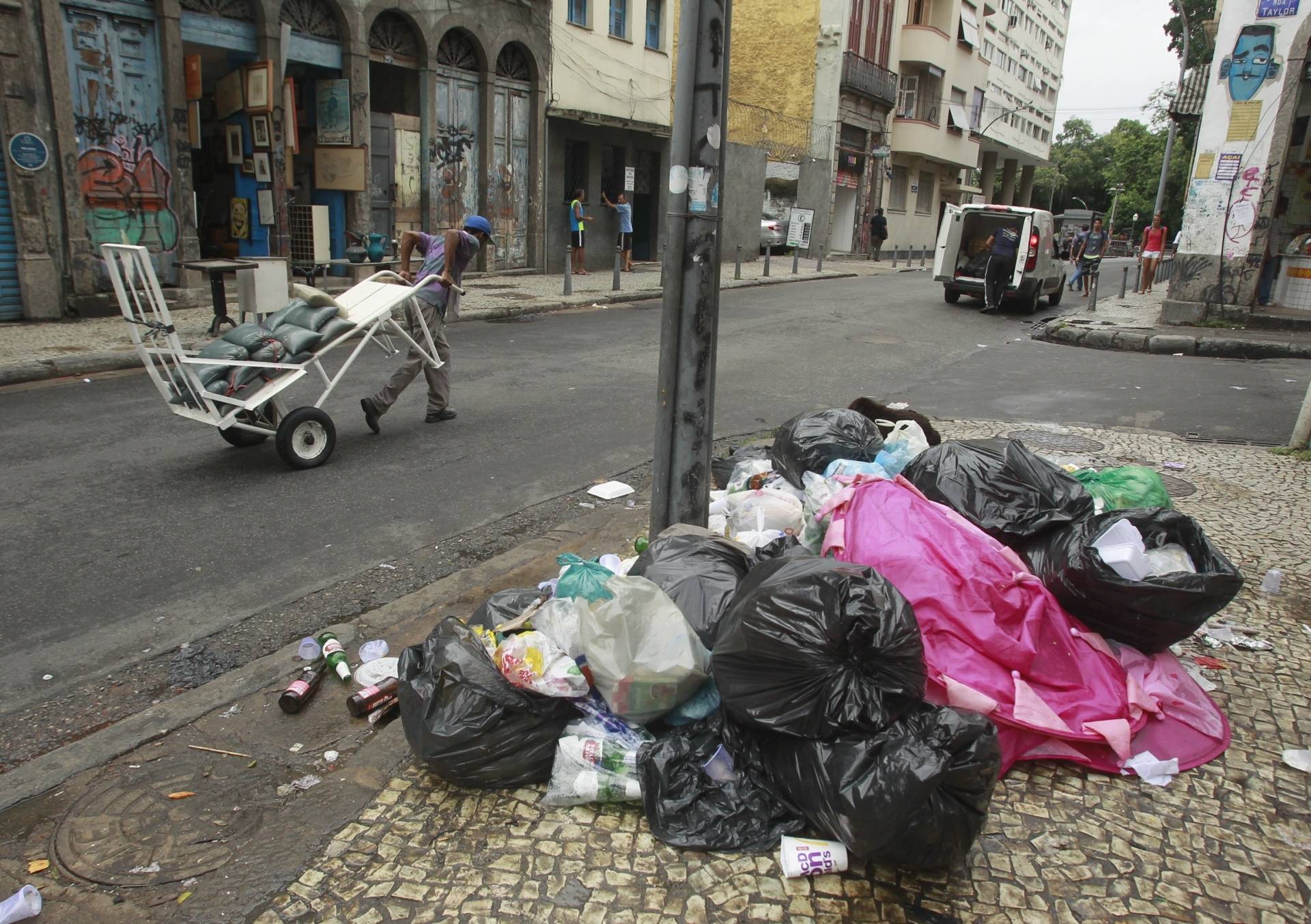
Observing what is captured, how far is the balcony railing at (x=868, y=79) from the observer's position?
31.0 metres

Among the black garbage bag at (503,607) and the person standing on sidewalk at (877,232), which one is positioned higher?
the person standing on sidewalk at (877,232)

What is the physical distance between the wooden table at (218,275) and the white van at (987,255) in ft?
39.1

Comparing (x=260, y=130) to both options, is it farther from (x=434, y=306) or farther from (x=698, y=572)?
(x=698, y=572)

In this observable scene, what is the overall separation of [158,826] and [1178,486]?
5662 millimetres

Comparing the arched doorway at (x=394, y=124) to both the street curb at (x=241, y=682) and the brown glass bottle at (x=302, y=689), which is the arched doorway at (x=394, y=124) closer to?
the street curb at (x=241, y=682)

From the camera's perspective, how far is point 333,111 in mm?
14547

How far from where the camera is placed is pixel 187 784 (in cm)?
272

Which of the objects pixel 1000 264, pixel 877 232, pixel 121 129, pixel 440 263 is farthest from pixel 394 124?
pixel 877 232

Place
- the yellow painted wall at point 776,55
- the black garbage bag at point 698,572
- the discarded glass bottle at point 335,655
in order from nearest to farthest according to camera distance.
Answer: the black garbage bag at point 698,572 < the discarded glass bottle at point 335,655 < the yellow painted wall at point 776,55

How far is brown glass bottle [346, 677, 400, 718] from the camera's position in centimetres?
306

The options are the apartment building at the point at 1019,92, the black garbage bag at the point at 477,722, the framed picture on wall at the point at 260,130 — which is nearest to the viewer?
the black garbage bag at the point at 477,722

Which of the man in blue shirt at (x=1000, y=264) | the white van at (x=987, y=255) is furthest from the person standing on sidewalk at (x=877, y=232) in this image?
the man in blue shirt at (x=1000, y=264)

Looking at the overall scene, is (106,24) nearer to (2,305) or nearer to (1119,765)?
(2,305)

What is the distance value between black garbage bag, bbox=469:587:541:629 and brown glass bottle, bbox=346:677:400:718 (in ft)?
1.19
